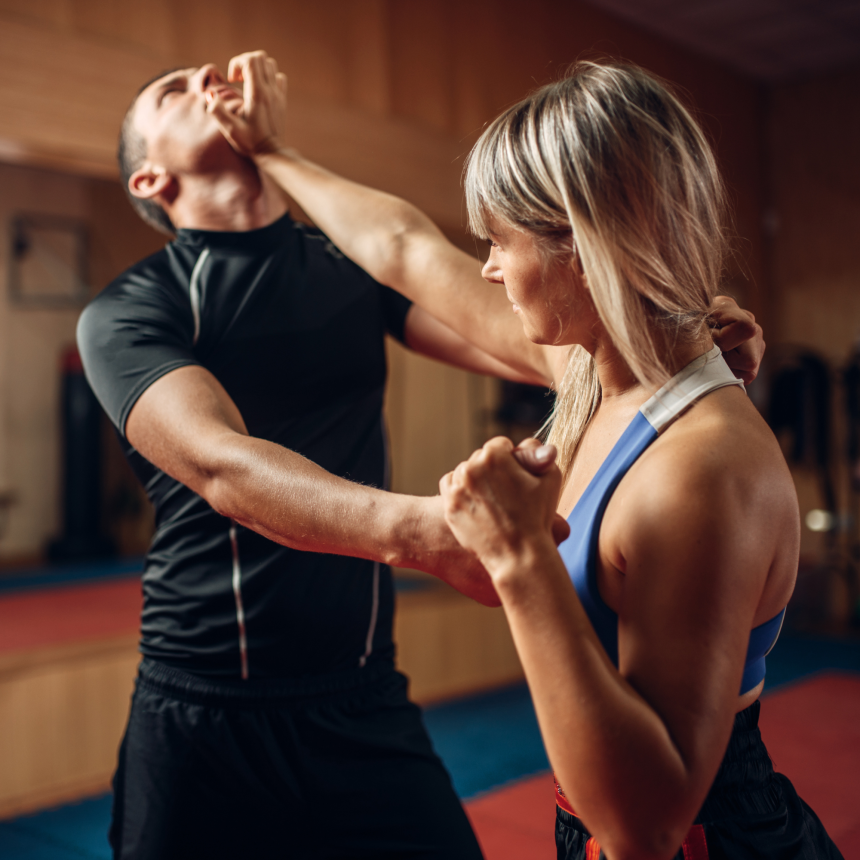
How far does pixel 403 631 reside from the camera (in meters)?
4.52

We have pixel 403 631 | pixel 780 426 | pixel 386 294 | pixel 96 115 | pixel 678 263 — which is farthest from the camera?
pixel 780 426

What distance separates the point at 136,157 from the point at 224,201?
0.24 m

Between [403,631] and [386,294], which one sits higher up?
[386,294]

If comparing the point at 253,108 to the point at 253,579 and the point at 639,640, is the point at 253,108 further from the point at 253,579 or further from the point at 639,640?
the point at 639,640

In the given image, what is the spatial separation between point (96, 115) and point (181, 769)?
2.81 meters

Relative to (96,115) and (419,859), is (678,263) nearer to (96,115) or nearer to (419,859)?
(419,859)

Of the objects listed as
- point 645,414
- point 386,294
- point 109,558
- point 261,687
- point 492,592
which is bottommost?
point 109,558

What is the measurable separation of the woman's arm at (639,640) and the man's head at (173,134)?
1091 millimetres

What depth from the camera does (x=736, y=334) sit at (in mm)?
1219

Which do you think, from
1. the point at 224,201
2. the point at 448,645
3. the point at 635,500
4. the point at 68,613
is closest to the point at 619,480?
the point at 635,500

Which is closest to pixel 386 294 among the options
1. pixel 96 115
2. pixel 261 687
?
pixel 261 687

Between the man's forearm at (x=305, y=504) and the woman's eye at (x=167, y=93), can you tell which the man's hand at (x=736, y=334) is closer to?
the man's forearm at (x=305, y=504)

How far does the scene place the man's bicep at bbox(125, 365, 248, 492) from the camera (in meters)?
1.22

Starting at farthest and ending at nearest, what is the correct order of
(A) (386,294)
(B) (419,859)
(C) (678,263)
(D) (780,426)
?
(D) (780,426) < (A) (386,294) < (B) (419,859) < (C) (678,263)
